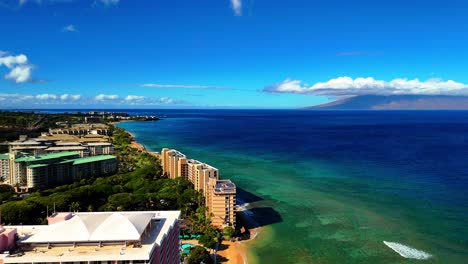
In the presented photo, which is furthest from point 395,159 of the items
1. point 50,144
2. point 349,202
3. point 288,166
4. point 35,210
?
point 50,144

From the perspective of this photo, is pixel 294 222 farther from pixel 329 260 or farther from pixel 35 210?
pixel 35 210

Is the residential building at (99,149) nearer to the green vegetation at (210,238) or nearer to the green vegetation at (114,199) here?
the green vegetation at (114,199)

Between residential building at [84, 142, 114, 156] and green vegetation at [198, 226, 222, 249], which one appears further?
residential building at [84, 142, 114, 156]

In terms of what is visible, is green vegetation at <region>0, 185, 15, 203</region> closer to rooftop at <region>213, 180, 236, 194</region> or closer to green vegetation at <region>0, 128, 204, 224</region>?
green vegetation at <region>0, 128, 204, 224</region>

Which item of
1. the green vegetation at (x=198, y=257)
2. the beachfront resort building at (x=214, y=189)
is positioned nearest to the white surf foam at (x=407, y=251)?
the beachfront resort building at (x=214, y=189)

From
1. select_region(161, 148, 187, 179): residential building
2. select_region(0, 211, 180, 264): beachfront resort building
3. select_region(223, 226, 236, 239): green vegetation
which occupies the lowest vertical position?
select_region(223, 226, 236, 239): green vegetation

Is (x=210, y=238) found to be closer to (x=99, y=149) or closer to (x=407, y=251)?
(x=407, y=251)

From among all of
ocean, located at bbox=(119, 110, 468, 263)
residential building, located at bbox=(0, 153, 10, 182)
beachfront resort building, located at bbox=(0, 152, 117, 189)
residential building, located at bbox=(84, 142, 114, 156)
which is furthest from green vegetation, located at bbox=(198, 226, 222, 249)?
residential building, located at bbox=(84, 142, 114, 156)
